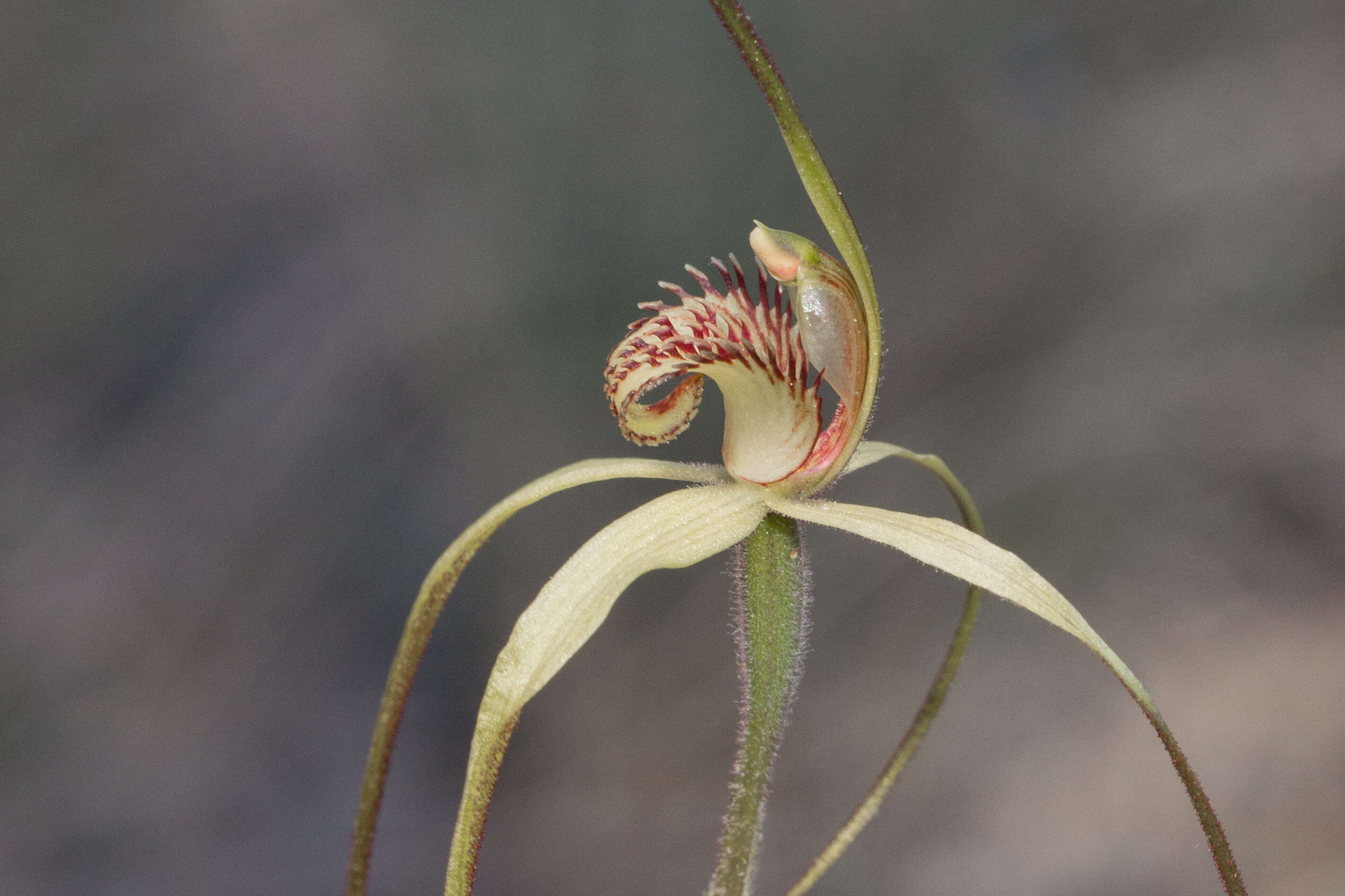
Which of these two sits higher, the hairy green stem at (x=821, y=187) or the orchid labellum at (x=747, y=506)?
the hairy green stem at (x=821, y=187)

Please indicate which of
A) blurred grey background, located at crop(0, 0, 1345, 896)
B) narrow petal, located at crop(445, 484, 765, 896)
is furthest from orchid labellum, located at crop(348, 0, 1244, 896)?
blurred grey background, located at crop(0, 0, 1345, 896)

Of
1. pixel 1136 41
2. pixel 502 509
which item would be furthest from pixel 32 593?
pixel 1136 41

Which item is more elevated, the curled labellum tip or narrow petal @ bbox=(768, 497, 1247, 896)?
the curled labellum tip

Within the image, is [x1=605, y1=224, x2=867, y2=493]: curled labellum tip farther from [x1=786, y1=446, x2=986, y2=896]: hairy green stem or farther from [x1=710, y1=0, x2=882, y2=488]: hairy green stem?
[x1=786, y1=446, x2=986, y2=896]: hairy green stem

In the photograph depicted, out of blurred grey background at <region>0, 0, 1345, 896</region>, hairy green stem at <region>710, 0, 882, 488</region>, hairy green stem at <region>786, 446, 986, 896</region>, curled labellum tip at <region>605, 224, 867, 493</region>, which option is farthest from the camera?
blurred grey background at <region>0, 0, 1345, 896</region>

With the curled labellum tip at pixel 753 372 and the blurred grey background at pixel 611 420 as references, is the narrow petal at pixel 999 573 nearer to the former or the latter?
the curled labellum tip at pixel 753 372

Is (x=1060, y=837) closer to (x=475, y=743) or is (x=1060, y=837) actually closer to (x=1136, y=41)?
(x=1136, y=41)

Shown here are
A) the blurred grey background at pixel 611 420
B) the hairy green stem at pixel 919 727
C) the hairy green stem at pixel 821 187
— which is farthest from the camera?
the blurred grey background at pixel 611 420

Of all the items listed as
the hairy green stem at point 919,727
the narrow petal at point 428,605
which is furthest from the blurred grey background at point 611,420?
the narrow petal at point 428,605
